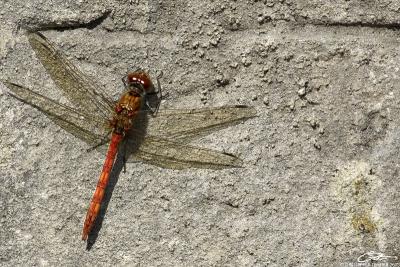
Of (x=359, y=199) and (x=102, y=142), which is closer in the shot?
(x=359, y=199)

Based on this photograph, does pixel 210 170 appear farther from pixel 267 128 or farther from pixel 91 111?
pixel 91 111

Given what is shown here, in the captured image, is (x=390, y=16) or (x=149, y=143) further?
(x=149, y=143)

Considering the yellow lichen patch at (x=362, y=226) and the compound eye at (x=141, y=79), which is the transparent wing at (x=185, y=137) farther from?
the yellow lichen patch at (x=362, y=226)

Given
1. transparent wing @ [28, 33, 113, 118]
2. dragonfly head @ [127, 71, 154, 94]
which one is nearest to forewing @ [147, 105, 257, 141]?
dragonfly head @ [127, 71, 154, 94]

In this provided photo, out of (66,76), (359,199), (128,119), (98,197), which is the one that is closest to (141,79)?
(128,119)

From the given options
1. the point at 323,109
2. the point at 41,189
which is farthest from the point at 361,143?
the point at 41,189

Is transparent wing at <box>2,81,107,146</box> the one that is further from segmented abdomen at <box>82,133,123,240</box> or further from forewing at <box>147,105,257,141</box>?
forewing at <box>147,105,257,141</box>

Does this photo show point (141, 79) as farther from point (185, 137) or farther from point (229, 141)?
point (229, 141)
